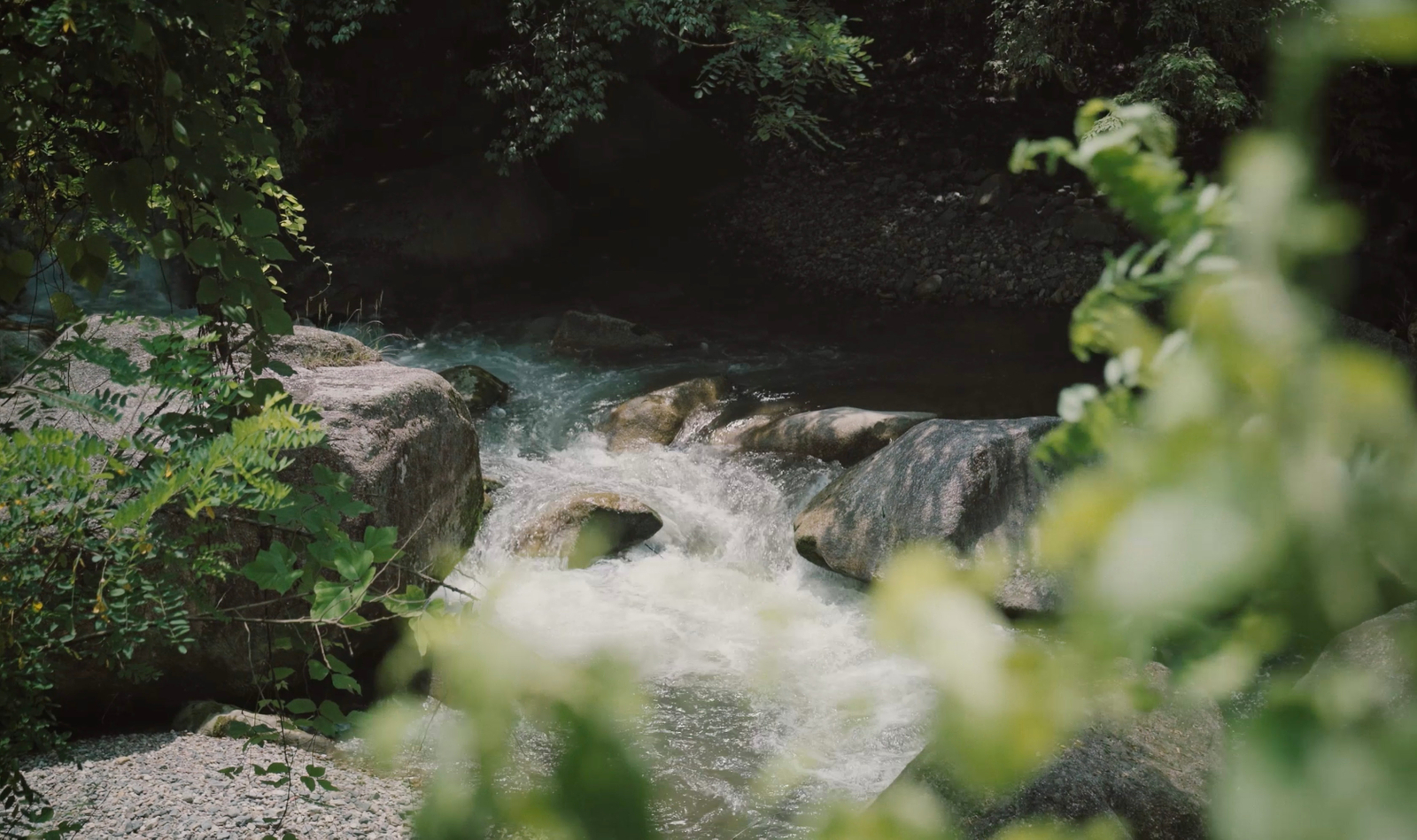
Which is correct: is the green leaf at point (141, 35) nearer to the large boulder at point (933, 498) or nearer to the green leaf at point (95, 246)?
the green leaf at point (95, 246)

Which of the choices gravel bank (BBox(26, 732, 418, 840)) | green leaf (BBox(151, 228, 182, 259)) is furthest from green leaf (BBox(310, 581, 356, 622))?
gravel bank (BBox(26, 732, 418, 840))

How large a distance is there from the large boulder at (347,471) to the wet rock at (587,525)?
0.38 m

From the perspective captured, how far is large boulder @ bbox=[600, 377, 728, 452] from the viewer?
7562 mm

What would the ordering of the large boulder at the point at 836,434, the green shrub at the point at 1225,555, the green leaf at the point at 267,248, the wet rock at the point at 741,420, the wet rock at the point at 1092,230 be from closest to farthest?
the green shrub at the point at 1225,555 < the green leaf at the point at 267,248 < the large boulder at the point at 836,434 < the wet rock at the point at 741,420 < the wet rock at the point at 1092,230

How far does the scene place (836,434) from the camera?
279 inches

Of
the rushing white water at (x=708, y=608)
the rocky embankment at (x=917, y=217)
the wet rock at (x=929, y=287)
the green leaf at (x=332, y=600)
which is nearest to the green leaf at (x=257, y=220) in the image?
the green leaf at (x=332, y=600)

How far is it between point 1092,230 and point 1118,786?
8.76 metres

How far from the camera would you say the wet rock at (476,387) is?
7816 millimetres

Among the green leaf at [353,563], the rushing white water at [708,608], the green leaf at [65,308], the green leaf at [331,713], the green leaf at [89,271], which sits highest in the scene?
the green leaf at [89,271]

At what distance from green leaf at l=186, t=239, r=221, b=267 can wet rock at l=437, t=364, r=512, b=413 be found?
5874 mm

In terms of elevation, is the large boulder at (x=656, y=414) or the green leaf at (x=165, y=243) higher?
the green leaf at (x=165, y=243)

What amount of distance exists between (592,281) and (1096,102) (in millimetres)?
10802

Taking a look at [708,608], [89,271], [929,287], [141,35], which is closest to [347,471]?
[708,608]

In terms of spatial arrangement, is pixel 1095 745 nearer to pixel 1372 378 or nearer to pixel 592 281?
pixel 1372 378
